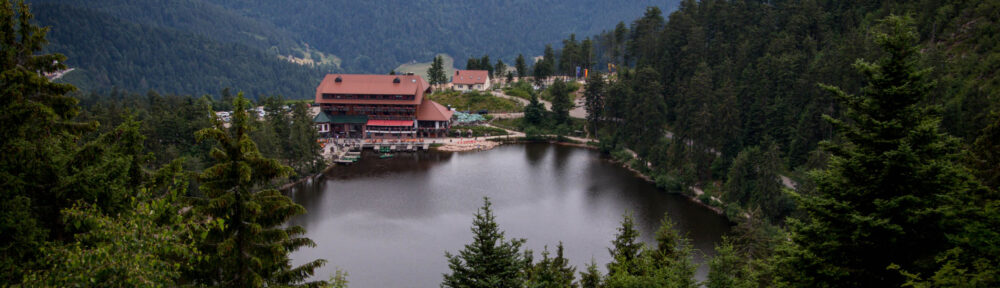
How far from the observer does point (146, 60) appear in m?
185

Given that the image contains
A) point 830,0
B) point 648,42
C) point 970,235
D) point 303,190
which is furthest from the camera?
point 648,42

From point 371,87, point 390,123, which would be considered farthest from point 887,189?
point 371,87

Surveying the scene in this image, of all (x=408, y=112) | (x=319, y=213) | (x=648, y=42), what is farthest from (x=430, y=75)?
(x=319, y=213)

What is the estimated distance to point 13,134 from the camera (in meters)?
12.0

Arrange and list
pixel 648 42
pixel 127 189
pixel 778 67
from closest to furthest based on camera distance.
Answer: pixel 127 189
pixel 778 67
pixel 648 42

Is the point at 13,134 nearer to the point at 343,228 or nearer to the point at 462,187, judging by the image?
the point at 343,228

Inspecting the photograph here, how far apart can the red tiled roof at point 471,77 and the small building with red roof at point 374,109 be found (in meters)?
21.0

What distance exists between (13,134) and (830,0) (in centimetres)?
7498

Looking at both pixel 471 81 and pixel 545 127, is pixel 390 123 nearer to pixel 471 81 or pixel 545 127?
pixel 545 127

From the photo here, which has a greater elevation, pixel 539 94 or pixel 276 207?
pixel 539 94

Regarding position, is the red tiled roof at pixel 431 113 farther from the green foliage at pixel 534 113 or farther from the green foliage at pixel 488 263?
the green foliage at pixel 488 263

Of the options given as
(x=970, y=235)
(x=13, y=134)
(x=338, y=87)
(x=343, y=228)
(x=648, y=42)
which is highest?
(x=648, y=42)

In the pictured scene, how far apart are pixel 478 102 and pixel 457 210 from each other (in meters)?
43.3

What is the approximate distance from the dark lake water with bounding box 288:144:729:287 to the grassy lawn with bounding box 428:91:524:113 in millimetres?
20877
